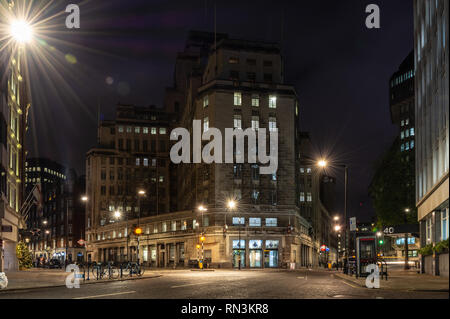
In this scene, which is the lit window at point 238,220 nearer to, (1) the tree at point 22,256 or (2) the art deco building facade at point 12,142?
(2) the art deco building facade at point 12,142

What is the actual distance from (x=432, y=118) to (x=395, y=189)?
3232 cm

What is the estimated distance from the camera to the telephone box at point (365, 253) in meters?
35.1

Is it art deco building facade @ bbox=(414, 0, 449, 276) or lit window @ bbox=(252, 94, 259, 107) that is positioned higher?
lit window @ bbox=(252, 94, 259, 107)

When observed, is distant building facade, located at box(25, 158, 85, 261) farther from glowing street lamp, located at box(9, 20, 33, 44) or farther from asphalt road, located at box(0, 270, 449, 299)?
asphalt road, located at box(0, 270, 449, 299)

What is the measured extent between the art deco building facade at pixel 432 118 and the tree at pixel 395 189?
21033 mm

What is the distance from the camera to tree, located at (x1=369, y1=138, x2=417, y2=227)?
6512 centimetres

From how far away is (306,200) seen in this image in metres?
137

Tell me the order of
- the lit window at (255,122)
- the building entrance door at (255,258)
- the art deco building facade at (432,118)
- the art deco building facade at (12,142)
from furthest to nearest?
the lit window at (255,122) → the building entrance door at (255,258) → the art deco building facade at (12,142) → the art deco building facade at (432,118)

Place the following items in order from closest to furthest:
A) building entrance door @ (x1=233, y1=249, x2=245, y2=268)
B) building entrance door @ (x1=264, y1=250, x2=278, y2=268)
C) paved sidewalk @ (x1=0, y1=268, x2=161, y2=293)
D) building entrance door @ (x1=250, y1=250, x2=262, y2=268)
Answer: paved sidewalk @ (x1=0, y1=268, x2=161, y2=293), building entrance door @ (x1=233, y1=249, x2=245, y2=268), building entrance door @ (x1=250, y1=250, x2=262, y2=268), building entrance door @ (x1=264, y1=250, x2=278, y2=268)

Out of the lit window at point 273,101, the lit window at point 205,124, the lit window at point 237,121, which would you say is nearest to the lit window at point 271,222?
the lit window at point 237,121

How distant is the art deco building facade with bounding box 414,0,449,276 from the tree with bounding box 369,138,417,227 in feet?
69.0

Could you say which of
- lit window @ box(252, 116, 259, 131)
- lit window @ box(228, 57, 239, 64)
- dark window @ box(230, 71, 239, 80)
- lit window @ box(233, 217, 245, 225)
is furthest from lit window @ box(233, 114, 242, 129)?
lit window @ box(233, 217, 245, 225)
